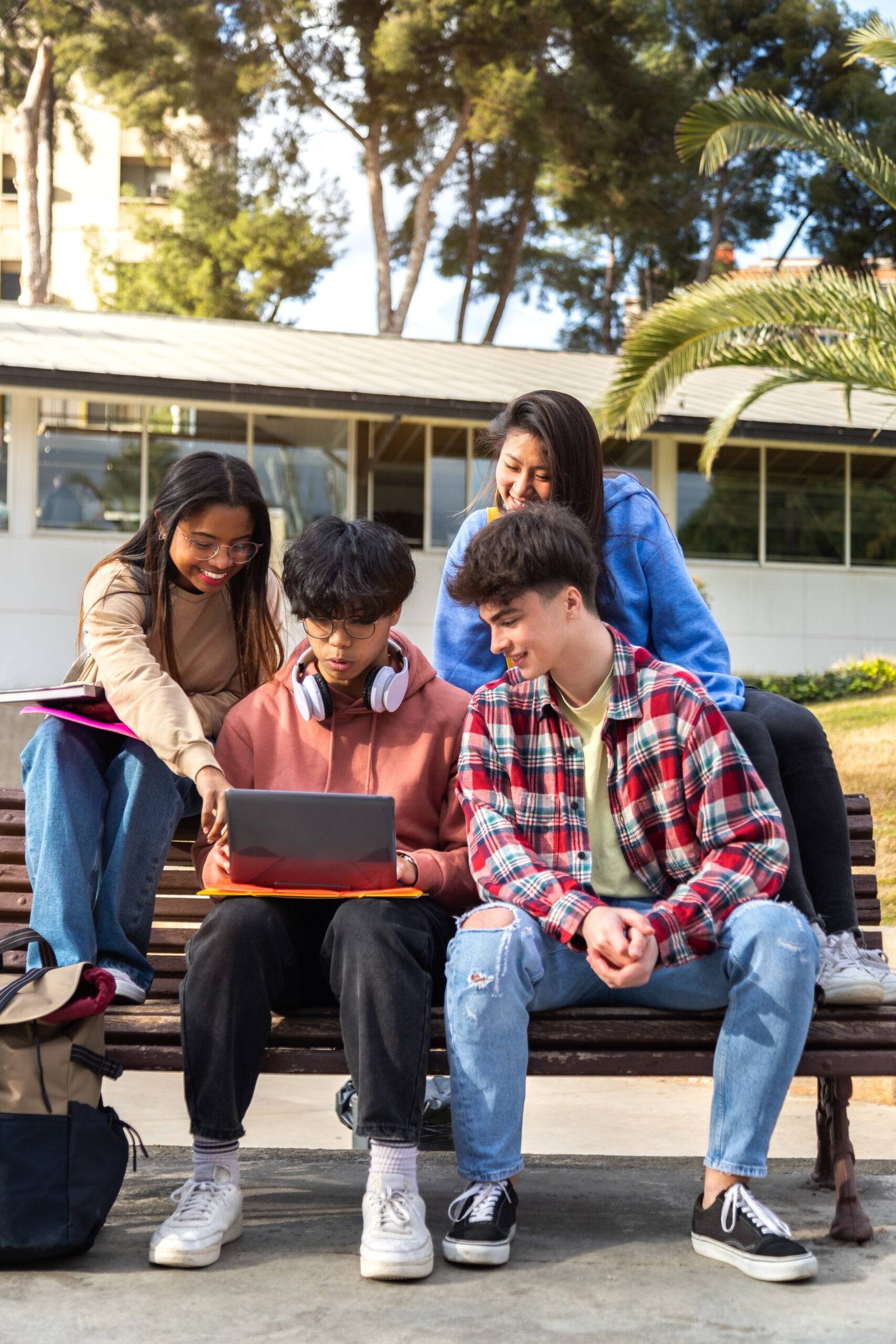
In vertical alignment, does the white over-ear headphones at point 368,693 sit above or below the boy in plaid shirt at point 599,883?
above

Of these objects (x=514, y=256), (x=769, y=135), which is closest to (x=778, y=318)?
(x=769, y=135)

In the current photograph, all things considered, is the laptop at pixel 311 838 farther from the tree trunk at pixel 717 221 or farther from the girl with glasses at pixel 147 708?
the tree trunk at pixel 717 221

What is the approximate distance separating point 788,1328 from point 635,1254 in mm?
522

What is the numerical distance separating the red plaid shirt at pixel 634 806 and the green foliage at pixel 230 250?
1121 inches

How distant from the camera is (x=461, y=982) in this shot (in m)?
2.93

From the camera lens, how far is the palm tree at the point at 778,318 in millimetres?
9148

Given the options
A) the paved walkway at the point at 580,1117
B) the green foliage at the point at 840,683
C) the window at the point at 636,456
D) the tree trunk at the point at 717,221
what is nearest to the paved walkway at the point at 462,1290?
the paved walkway at the point at 580,1117

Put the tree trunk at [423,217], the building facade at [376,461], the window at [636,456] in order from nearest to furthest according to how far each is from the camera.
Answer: the building facade at [376,461] < the window at [636,456] < the tree trunk at [423,217]

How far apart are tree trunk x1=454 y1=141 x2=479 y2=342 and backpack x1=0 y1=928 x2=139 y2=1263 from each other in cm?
2866

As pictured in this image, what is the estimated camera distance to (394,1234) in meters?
2.83

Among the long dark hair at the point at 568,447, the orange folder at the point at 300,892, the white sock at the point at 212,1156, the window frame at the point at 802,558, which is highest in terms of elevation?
the window frame at the point at 802,558

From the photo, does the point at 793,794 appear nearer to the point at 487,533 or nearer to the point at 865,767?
the point at 487,533

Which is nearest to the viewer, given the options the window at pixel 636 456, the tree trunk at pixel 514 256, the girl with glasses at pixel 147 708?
the girl with glasses at pixel 147 708

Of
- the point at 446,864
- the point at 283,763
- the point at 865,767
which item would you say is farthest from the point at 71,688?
the point at 865,767
